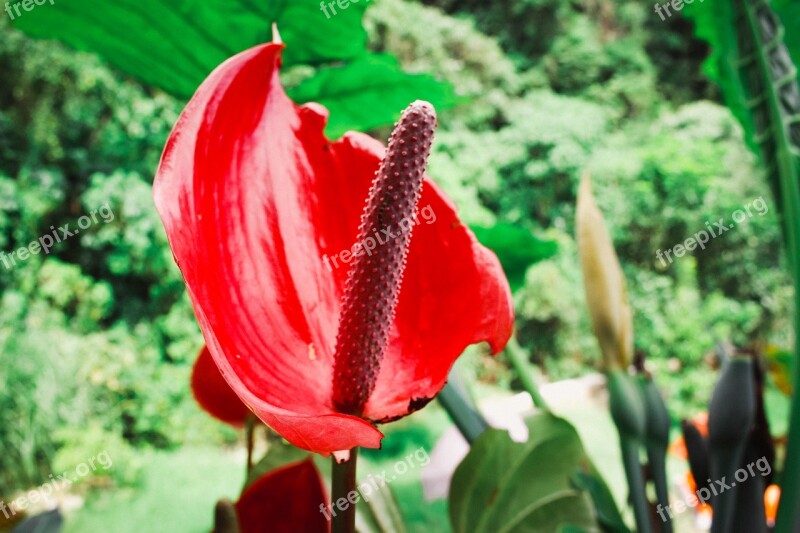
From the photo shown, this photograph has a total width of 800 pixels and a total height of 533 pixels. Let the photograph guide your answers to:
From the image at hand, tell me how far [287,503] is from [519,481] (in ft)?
0.30

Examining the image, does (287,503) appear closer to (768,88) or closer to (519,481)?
(519,481)

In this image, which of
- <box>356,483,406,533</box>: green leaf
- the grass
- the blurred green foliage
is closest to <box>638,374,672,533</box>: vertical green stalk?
<box>356,483,406,533</box>: green leaf

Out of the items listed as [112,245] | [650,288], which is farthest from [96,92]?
[650,288]

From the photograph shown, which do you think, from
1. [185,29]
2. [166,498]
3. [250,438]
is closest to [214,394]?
[250,438]

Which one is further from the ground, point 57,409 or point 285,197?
point 285,197

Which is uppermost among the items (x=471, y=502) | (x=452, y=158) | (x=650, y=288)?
(x=471, y=502)

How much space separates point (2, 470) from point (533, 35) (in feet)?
13.1

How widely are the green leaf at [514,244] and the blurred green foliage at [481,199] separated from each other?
1302mm

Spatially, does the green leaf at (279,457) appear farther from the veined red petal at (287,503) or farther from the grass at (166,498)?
the grass at (166,498)

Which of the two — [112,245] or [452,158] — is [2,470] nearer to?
[112,245]

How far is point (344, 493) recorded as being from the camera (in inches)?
5.5

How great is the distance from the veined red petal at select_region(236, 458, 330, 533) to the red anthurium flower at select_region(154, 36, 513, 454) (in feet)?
0.06

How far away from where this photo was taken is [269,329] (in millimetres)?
163

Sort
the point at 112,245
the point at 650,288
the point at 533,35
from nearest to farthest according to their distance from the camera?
the point at 112,245 < the point at 650,288 < the point at 533,35
